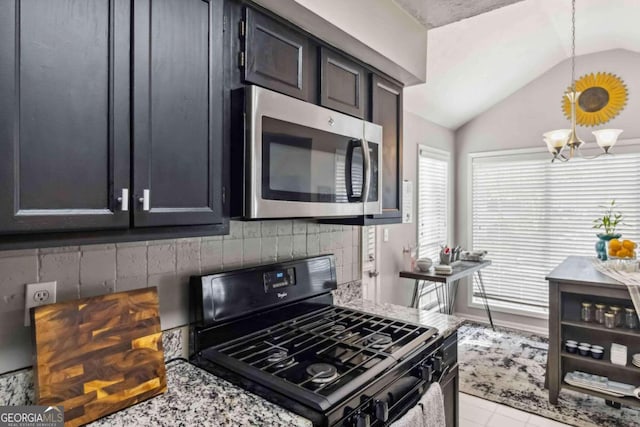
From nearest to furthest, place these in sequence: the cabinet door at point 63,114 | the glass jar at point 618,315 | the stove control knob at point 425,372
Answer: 1. the cabinet door at point 63,114
2. the stove control knob at point 425,372
3. the glass jar at point 618,315

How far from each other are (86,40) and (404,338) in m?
1.48

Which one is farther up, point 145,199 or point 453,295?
point 145,199

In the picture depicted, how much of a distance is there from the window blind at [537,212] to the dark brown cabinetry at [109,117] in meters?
4.16

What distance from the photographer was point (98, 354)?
1.13 m

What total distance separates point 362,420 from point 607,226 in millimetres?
3446

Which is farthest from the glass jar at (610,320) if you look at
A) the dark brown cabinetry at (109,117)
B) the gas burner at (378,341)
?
the dark brown cabinetry at (109,117)

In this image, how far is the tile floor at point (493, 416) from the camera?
8.41 ft

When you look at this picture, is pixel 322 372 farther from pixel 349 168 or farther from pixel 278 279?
pixel 349 168

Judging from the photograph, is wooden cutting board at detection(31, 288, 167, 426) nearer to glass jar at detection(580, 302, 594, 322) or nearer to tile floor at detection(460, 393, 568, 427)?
tile floor at detection(460, 393, 568, 427)

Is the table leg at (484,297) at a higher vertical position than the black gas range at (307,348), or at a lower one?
lower

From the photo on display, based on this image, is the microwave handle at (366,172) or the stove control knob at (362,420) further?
the microwave handle at (366,172)

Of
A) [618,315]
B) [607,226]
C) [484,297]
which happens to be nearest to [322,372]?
[618,315]

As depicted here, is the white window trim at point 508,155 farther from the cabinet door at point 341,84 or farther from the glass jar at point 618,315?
the cabinet door at point 341,84

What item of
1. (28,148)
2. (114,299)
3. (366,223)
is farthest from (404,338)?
(28,148)
